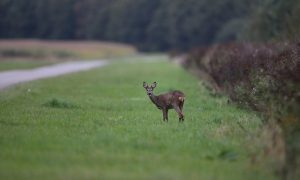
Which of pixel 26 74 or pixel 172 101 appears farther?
pixel 26 74

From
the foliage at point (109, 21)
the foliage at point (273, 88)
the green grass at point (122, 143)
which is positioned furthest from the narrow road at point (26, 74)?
the foliage at point (109, 21)

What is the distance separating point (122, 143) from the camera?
41.9ft

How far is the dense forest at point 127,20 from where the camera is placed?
108m

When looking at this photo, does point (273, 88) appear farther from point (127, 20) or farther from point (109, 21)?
point (109, 21)

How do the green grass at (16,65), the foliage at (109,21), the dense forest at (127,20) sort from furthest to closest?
A: the foliage at (109,21) < the dense forest at (127,20) < the green grass at (16,65)

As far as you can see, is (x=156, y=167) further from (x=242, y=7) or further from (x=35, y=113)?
(x=242, y=7)

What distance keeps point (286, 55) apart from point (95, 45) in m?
88.4

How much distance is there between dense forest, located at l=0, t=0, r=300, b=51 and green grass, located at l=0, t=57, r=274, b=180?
87880mm

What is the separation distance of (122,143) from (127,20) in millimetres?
114280

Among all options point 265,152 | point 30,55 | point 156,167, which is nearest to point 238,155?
point 265,152

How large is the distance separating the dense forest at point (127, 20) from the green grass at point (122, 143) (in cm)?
8788

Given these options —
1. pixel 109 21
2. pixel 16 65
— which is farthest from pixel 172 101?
pixel 109 21

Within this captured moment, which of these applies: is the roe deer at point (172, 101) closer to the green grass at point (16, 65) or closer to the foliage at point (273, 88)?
the foliage at point (273, 88)

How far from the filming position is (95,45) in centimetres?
10500
